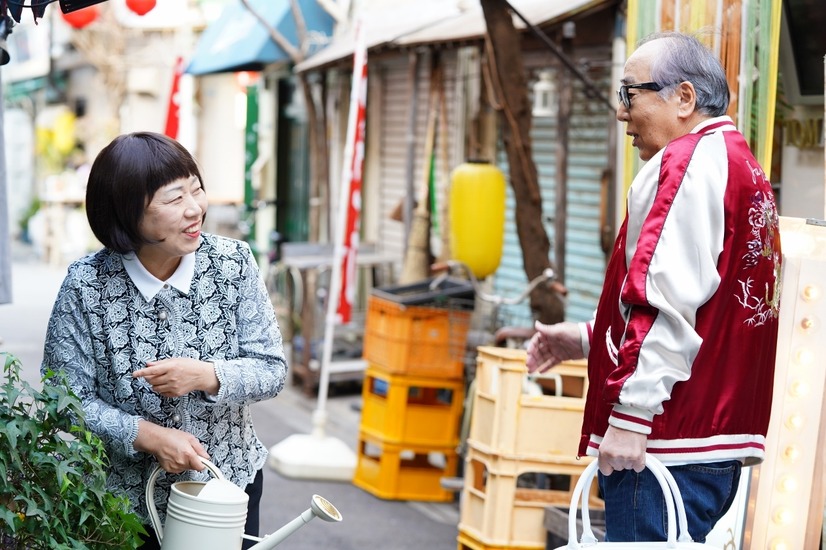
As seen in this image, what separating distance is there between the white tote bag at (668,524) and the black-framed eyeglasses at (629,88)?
3.11 feet

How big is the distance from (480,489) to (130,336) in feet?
9.97

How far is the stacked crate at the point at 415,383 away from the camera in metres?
7.82

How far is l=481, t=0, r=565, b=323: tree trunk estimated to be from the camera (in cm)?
727

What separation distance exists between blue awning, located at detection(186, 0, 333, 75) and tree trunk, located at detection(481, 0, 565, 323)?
263 inches

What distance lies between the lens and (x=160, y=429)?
319cm

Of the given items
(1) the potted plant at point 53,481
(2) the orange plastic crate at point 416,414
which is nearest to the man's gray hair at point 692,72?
(1) the potted plant at point 53,481

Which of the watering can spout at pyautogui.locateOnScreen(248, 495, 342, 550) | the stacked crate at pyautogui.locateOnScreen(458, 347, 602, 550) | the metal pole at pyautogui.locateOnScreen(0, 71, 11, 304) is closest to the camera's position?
the watering can spout at pyautogui.locateOnScreen(248, 495, 342, 550)

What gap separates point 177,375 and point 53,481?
1.35 feet

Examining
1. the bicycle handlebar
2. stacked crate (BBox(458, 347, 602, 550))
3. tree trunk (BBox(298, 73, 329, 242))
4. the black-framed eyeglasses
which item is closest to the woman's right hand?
the black-framed eyeglasses

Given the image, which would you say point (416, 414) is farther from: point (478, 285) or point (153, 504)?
point (153, 504)

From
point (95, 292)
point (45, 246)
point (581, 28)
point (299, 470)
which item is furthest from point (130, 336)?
point (45, 246)

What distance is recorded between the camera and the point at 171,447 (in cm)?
314

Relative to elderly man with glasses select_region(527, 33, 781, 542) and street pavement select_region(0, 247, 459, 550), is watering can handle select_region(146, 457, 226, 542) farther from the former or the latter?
street pavement select_region(0, 247, 459, 550)

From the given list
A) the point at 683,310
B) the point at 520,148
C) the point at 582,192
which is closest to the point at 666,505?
the point at 683,310
